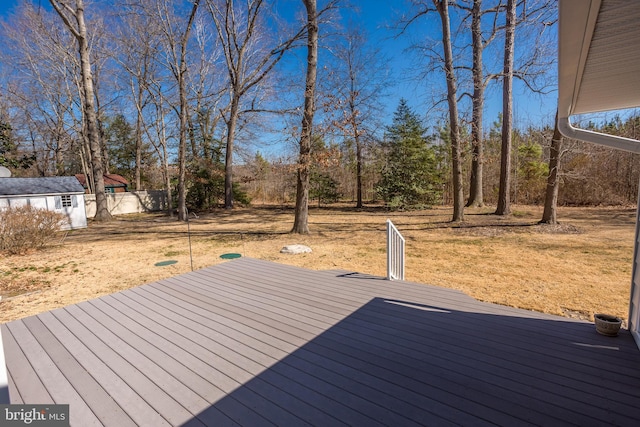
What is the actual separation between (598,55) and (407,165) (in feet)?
45.9

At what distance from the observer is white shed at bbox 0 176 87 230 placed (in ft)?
36.8

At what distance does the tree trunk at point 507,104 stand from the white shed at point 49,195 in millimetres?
16889

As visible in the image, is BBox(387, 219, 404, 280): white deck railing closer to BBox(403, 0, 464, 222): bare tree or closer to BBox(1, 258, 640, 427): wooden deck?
BBox(1, 258, 640, 427): wooden deck

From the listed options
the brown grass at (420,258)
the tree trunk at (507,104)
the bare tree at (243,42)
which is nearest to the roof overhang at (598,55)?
the brown grass at (420,258)

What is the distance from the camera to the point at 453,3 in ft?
31.5

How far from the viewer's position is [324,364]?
2.19 metres

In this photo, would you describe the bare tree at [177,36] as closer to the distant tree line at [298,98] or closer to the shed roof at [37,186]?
the distant tree line at [298,98]

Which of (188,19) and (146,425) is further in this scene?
(188,19)

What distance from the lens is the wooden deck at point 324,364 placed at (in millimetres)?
1712

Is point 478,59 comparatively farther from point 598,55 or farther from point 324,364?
point 324,364

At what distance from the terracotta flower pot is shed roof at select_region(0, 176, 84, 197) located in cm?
1611

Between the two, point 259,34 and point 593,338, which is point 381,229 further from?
point 259,34

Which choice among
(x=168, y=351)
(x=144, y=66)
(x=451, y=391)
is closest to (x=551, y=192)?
(x=451, y=391)

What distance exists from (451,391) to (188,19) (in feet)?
47.5
